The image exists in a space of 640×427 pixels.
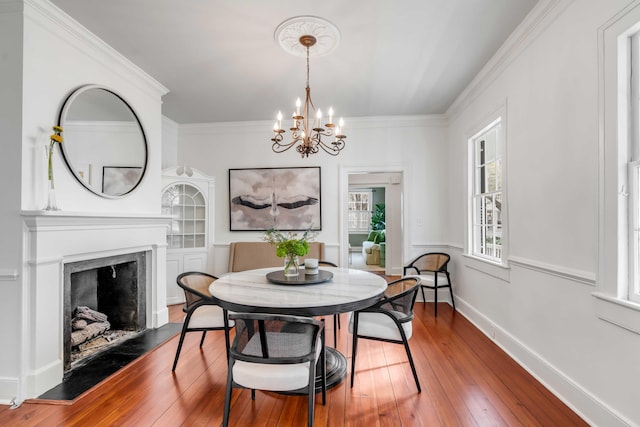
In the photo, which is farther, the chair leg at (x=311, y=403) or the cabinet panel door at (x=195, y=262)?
the cabinet panel door at (x=195, y=262)

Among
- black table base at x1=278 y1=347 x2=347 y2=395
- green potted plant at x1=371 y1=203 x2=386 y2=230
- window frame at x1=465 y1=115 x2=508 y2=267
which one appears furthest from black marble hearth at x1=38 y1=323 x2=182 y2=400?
green potted plant at x1=371 y1=203 x2=386 y2=230

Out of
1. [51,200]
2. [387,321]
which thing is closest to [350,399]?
[387,321]

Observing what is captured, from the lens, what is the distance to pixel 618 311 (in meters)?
1.75

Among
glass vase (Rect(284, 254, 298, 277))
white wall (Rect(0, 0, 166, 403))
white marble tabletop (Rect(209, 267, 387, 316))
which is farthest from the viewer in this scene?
glass vase (Rect(284, 254, 298, 277))

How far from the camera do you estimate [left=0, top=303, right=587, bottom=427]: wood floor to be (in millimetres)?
2008

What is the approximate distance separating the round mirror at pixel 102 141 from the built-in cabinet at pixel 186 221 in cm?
119

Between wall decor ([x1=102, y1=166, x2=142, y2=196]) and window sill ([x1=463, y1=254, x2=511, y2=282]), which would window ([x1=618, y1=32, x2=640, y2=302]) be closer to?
window sill ([x1=463, y1=254, x2=511, y2=282])

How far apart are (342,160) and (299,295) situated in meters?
3.14

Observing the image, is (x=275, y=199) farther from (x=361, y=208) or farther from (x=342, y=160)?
(x=361, y=208)

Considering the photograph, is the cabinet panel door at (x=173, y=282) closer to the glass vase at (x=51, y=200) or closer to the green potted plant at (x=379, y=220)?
the glass vase at (x=51, y=200)

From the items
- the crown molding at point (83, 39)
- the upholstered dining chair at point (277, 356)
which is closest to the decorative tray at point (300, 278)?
the upholstered dining chair at point (277, 356)

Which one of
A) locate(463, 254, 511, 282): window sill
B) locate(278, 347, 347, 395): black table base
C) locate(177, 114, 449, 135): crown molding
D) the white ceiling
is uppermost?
the white ceiling

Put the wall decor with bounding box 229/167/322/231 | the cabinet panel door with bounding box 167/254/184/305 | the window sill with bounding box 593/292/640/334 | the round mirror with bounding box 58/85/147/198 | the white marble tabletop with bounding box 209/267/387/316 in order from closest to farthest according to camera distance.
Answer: the window sill with bounding box 593/292/640/334 → the white marble tabletop with bounding box 209/267/387/316 → the round mirror with bounding box 58/85/147/198 → the cabinet panel door with bounding box 167/254/184/305 → the wall decor with bounding box 229/167/322/231

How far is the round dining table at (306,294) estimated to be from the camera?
2.00 meters
